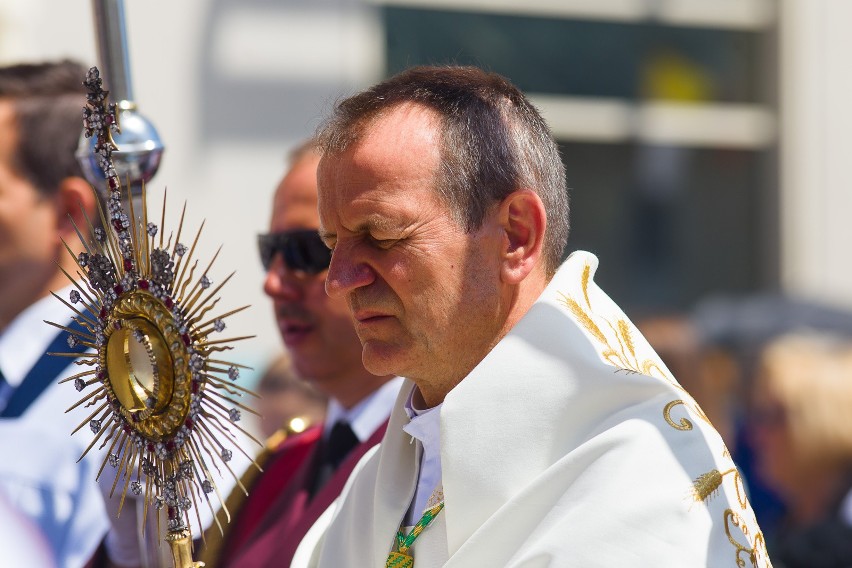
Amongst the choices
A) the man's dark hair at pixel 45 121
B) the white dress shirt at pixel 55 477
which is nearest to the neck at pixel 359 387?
the white dress shirt at pixel 55 477

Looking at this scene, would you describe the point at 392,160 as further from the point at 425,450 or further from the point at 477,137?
the point at 425,450

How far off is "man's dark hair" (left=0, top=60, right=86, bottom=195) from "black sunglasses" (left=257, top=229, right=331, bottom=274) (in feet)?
2.11

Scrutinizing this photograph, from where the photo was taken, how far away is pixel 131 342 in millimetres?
2088

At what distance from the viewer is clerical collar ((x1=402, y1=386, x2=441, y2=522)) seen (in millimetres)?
2145

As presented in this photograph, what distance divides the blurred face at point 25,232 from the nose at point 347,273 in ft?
4.34

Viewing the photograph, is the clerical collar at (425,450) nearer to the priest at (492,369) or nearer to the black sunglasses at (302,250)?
the priest at (492,369)

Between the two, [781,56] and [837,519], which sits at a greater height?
[781,56]

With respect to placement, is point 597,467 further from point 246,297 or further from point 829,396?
point 246,297

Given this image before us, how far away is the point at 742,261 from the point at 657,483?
22.3ft

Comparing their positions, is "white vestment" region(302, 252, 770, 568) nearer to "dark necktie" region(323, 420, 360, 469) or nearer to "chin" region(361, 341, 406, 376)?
"chin" region(361, 341, 406, 376)

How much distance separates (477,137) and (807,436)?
2.80 meters

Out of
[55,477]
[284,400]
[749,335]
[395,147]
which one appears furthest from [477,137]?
[749,335]

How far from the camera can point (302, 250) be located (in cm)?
289

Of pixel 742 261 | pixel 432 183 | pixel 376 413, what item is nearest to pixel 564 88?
pixel 742 261
